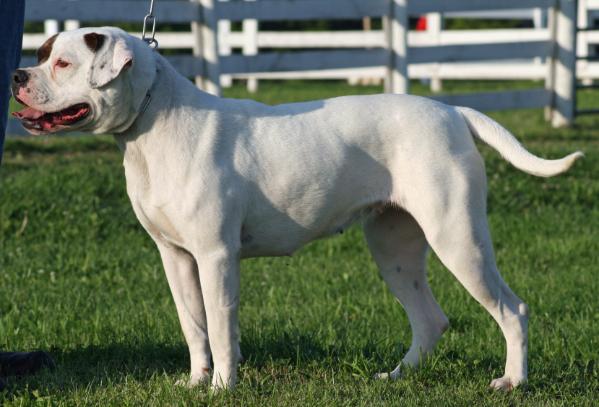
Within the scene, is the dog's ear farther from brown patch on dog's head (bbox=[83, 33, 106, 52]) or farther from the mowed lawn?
the mowed lawn

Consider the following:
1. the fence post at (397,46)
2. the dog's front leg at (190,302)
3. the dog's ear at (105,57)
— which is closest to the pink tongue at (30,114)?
the dog's ear at (105,57)

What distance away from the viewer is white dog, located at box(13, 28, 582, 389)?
3.90 meters

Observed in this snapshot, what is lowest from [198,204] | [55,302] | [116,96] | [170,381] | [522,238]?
[522,238]

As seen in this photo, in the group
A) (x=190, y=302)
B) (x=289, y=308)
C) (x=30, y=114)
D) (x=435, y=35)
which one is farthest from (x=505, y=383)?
(x=435, y=35)

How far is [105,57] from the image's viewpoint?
383cm

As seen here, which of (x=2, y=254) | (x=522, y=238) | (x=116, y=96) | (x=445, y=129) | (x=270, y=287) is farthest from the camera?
(x=522, y=238)

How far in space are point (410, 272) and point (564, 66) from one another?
8.75 metres

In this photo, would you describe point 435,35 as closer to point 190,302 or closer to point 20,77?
point 190,302

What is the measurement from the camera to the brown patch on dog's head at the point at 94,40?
3838mm

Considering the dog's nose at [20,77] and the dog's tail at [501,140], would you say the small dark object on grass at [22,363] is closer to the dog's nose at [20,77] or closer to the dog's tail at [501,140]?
the dog's nose at [20,77]

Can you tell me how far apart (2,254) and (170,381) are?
3.13 metres

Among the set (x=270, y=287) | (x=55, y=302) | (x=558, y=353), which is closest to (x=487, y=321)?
(x=558, y=353)

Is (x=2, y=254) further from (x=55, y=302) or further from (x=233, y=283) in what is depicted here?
(x=233, y=283)

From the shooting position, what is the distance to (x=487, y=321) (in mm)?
5453
